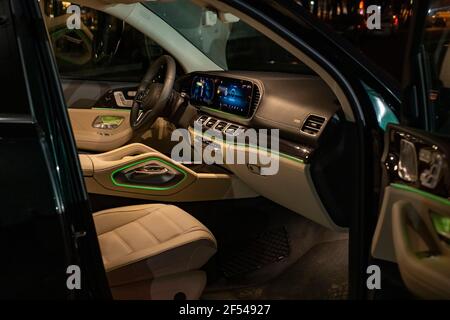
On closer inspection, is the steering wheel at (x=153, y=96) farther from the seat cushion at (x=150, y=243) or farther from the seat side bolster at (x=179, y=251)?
the seat side bolster at (x=179, y=251)

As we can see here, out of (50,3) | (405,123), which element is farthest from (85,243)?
(50,3)

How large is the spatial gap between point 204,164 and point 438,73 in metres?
1.83

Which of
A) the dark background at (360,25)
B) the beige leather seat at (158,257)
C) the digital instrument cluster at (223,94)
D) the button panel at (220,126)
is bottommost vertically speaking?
the dark background at (360,25)

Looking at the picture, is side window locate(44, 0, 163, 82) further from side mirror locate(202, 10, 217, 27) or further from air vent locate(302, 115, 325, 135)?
air vent locate(302, 115, 325, 135)

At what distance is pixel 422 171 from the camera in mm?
1414

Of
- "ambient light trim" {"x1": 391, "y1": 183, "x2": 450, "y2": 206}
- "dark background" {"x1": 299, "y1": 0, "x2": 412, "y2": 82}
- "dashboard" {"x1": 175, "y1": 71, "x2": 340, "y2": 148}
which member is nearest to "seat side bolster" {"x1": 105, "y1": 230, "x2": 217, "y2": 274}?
"dashboard" {"x1": 175, "y1": 71, "x2": 340, "y2": 148}

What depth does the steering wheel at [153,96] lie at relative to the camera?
3.14 metres

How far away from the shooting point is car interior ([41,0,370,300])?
7.10ft

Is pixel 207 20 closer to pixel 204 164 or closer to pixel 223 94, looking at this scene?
pixel 223 94

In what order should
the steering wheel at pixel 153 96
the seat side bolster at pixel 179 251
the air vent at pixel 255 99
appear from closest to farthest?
the seat side bolster at pixel 179 251 → the air vent at pixel 255 99 → the steering wheel at pixel 153 96

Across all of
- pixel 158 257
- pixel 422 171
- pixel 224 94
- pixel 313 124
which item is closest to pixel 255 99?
pixel 224 94

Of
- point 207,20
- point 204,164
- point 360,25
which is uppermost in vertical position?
point 207,20

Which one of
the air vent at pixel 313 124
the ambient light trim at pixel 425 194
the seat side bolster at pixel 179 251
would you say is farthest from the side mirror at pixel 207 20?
the ambient light trim at pixel 425 194
